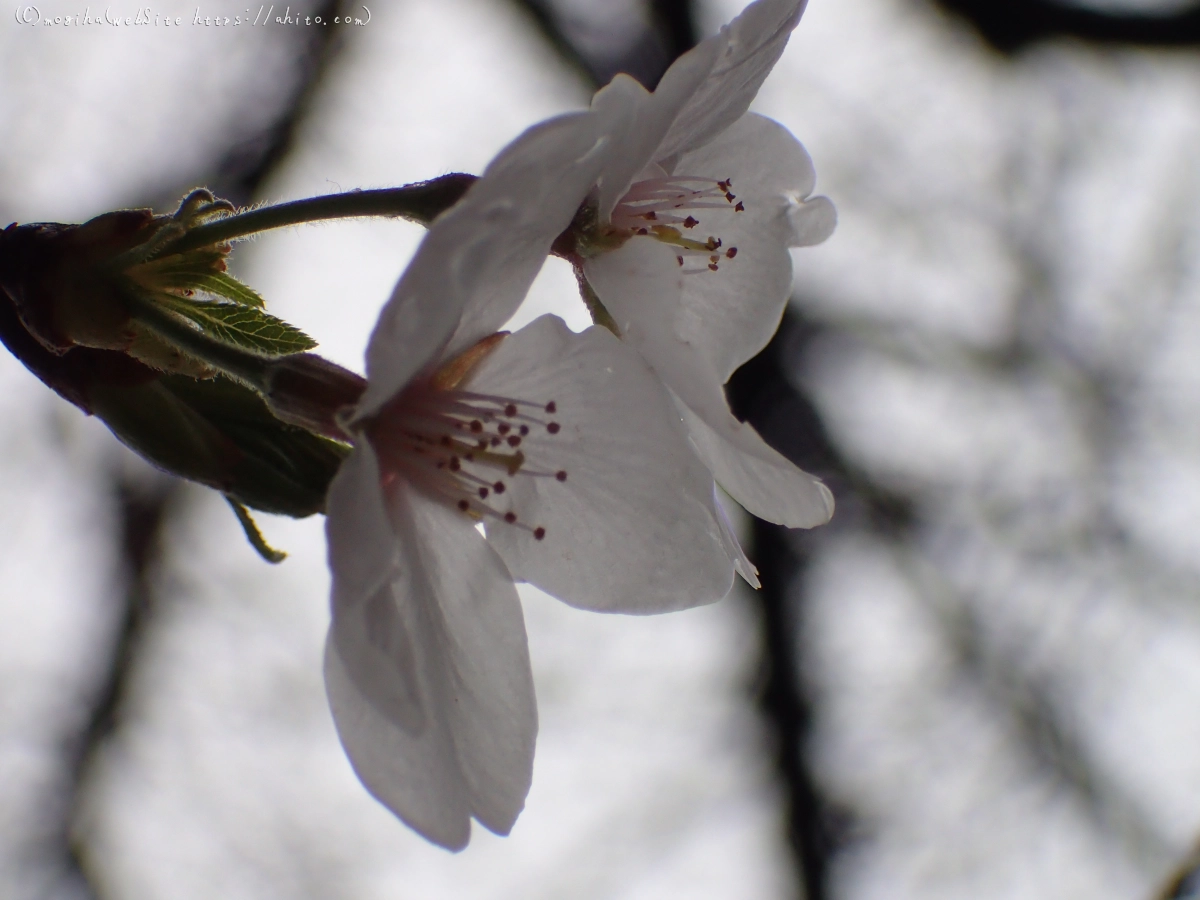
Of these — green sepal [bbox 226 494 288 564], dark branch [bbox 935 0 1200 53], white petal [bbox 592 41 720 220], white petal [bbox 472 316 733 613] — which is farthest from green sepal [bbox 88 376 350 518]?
dark branch [bbox 935 0 1200 53]

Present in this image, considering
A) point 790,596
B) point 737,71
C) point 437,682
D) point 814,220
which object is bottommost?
point 790,596

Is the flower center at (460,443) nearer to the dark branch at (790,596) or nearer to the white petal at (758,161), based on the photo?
the white petal at (758,161)

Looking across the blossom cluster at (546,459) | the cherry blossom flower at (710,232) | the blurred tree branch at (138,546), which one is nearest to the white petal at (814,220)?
the cherry blossom flower at (710,232)

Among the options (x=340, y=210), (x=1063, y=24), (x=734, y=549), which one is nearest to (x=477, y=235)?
(x=340, y=210)

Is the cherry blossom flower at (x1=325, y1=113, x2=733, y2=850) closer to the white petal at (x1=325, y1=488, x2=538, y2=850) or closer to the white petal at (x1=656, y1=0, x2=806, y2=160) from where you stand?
the white petal at (x1=325, y1=488, x2=538, y2=850)

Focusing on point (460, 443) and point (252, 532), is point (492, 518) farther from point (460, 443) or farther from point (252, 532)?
point (252, 532)
